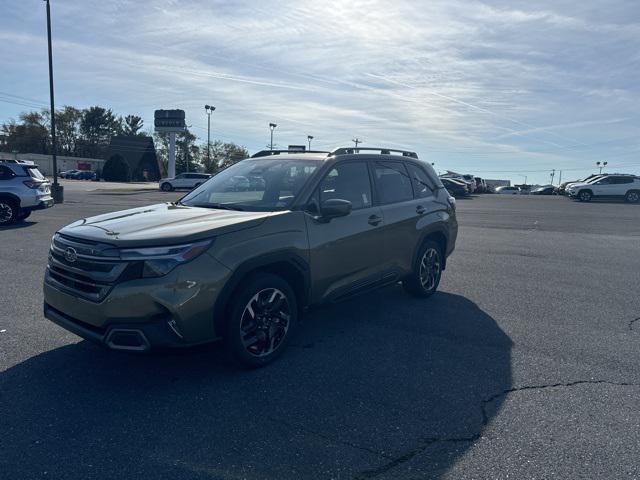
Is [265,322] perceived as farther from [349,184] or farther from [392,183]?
[392,183]

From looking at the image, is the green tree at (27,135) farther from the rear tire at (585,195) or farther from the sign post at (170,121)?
the rear tire at (585,195)

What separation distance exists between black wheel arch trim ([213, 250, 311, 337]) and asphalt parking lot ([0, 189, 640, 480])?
0.98ft

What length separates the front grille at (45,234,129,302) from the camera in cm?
342

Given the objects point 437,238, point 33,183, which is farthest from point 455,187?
point 437,238

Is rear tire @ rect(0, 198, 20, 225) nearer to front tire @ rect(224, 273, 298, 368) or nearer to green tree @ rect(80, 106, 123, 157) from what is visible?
front tire @ rect(224, 273, 298, 368)

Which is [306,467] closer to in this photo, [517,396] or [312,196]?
[517,396]

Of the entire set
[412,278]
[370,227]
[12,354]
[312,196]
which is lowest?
[12,354]

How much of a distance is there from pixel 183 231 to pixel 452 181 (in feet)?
116

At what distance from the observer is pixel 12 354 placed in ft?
13.8

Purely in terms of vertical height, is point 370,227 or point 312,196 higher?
point 312,196

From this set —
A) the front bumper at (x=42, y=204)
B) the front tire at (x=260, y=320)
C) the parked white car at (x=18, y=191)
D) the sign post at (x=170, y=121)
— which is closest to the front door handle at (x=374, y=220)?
A: the front tire at (x=260, y=320)

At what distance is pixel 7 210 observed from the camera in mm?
13227

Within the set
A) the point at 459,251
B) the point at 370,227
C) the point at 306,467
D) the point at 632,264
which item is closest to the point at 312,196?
the point at 370,227

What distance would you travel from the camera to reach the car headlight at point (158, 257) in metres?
3.38
